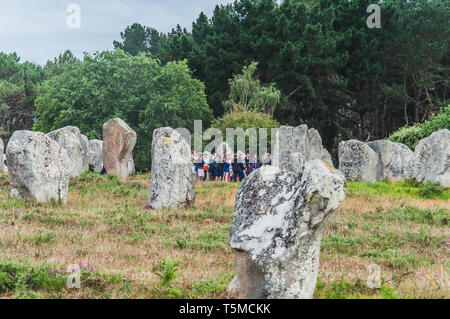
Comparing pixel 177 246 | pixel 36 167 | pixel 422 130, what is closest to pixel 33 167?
pixel 36 167

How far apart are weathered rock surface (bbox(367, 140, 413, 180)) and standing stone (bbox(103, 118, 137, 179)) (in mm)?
12485

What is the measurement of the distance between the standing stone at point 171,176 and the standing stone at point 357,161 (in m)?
10.8

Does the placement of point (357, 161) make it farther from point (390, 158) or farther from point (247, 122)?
point (247, 122)

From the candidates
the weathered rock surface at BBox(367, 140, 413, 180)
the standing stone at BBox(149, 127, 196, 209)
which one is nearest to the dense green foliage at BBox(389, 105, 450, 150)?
the weathered rock surface at BBox(367, 140, 413, 180)

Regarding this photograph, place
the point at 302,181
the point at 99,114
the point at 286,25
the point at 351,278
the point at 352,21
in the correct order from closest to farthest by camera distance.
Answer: the point at 302,181
the point at 351,278
the point at 99,114
the point at 286,25
the point at 352,21

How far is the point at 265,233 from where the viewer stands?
5.61m

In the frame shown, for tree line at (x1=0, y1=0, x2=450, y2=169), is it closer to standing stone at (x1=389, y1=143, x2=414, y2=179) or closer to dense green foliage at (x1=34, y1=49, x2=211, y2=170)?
dense green foliage at (x1=34, y1=49, x2=211, y2=170)

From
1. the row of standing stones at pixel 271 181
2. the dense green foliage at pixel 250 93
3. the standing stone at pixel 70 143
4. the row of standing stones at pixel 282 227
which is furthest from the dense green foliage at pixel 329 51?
the row of standing stones at pixel 282 227

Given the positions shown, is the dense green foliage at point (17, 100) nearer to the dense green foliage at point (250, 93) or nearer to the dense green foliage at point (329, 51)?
the dense green foliage at point (329, 51)

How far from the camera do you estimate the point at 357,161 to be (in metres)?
23.4

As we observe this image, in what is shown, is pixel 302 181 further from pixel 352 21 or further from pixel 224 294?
pixel 352 21

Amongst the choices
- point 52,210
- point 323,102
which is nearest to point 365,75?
point 323,102

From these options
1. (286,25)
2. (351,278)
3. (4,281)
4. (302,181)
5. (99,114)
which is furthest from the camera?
(286,25)
